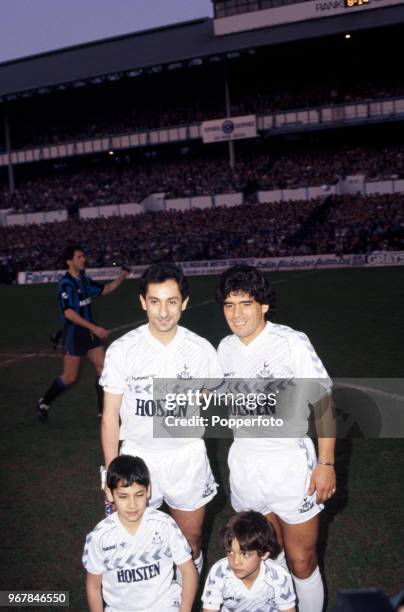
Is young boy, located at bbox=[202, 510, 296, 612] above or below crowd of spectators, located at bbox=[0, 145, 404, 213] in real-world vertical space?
below

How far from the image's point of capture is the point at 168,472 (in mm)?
3873

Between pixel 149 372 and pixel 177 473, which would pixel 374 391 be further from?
pixel 149 372

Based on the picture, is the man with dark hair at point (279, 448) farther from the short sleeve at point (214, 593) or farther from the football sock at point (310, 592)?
the short sleeve at point (214, 593)

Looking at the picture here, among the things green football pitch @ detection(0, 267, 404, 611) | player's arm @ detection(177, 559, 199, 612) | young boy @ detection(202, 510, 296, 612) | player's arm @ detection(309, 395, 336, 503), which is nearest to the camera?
young boy @ detection(202, 510, 296, 612)

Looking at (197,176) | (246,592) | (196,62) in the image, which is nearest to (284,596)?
(246,592)

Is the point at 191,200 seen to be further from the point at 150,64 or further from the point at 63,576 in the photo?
the point at 63,576

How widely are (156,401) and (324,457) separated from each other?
3.44 ft

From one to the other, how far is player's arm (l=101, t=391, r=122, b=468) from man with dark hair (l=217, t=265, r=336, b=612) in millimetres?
732

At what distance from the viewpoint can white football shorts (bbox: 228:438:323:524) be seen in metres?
3.70

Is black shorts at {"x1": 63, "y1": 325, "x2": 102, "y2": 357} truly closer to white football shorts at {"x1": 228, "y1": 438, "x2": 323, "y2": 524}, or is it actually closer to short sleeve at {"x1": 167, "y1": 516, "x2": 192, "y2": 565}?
white football shorts at {"x1": 228, "y1": 438, "x2": 323, "y2": 524}

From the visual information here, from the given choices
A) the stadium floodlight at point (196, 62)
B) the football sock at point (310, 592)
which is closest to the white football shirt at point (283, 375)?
the football sock at point (310, 592)

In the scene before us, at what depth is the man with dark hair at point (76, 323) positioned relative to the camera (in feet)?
27.5

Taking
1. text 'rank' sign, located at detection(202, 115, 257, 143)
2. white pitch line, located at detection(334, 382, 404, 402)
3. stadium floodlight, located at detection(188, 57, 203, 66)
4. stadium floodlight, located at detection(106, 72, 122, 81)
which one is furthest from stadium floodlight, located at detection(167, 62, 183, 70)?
white pitch line, located at detection(334, 382, 404, 402)

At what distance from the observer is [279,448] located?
374cm
